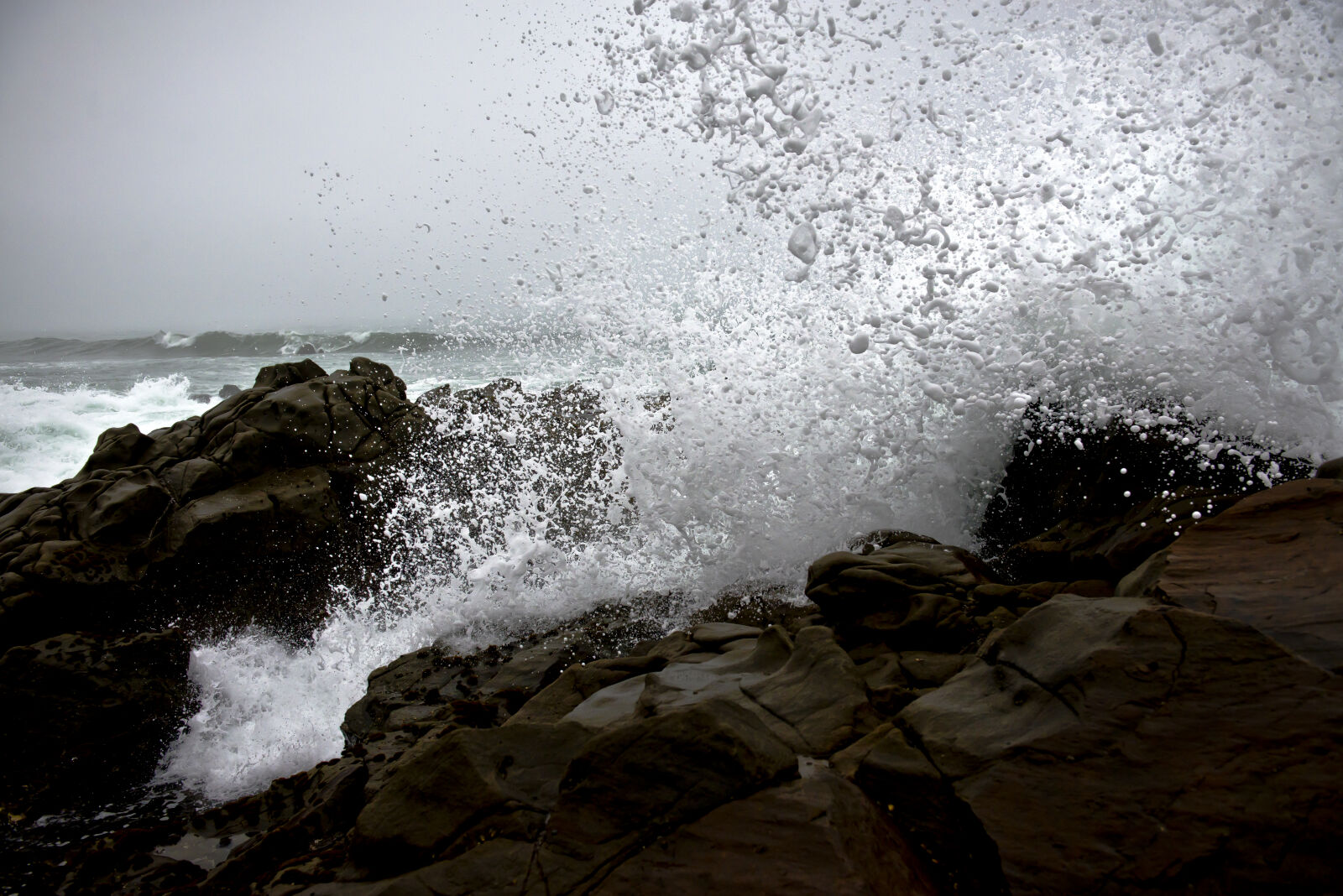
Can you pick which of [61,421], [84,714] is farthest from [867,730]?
[61,421]

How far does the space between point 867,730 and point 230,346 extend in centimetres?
3053

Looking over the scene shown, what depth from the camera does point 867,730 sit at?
7.59 feet

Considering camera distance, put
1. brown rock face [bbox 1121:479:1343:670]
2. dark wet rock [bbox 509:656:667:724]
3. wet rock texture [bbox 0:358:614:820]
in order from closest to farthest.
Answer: brown rock face [bbox 1121:479:1343:670], dark wet rock [bbox 509:656:667:724], wet rock texture [bbox 0:358:614:820]

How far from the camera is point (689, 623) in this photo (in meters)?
4.38

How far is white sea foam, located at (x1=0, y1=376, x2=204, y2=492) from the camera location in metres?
11.1

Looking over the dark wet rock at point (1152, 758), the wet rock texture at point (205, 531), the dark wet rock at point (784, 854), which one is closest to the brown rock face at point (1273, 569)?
the dark wet rock at point (1152, 758)

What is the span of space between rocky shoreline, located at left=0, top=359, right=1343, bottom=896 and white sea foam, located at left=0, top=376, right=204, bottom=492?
7.86m

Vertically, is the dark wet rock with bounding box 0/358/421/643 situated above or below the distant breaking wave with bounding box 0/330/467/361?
below

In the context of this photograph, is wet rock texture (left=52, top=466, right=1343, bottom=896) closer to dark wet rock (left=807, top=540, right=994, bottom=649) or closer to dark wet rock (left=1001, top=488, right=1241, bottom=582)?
dark wet rock (left=807, top=540, right=994, bottom=649)

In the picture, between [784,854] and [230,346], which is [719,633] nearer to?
[784,854]

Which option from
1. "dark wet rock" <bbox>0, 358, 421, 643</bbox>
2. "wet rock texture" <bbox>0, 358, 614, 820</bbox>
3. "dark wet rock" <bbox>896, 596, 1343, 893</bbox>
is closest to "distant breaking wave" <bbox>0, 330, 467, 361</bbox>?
"wet rock texture" <bbox>0, 358, 614, 820</bbox>

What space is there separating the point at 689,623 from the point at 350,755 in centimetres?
204

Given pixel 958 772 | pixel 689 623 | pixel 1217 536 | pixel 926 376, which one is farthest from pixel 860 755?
pixel 926 376

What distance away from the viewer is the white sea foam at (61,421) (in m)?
11.1
